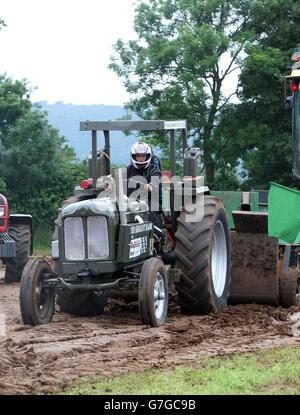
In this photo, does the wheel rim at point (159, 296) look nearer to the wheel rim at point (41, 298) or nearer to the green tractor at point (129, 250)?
the green tractor at point (129, 250)

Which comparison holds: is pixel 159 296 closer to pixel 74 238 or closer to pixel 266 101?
pixel 74 238

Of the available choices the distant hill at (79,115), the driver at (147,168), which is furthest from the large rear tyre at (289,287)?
the distant hill at (79,115)

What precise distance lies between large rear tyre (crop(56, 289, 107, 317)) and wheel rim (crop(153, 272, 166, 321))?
1.00 m

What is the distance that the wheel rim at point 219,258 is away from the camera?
9977mm

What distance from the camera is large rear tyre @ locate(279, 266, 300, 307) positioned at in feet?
33.2

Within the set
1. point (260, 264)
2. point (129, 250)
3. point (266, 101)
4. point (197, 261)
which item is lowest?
point (260, 264)

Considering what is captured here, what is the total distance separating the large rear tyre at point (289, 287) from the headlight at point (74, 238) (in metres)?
2.94

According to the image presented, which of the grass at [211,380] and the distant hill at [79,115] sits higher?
the distant hill at [79,115]

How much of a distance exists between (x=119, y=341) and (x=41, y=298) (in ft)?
4.66

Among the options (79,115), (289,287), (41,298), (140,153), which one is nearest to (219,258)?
(289,287)

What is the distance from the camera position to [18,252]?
46.5 feet

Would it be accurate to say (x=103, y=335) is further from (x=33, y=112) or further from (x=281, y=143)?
(x=33, y=112)

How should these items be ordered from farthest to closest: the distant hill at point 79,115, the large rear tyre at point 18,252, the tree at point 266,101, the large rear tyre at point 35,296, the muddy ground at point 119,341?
the distant hill at point 79,115, the tree at point 266,101, the large rear tyre at point 18,252, the large rear tyre at point 35,296, the muddy ground at point 119,341
